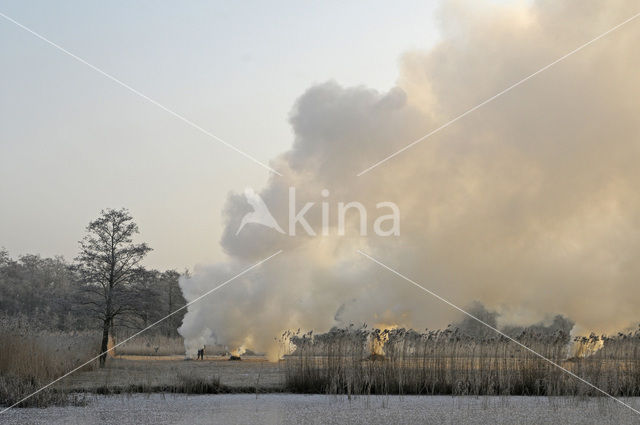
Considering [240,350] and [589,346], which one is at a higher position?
[589,346]

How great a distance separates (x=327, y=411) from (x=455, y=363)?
201 inches

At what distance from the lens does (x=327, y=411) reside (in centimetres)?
1554

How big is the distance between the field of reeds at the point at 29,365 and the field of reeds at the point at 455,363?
6.53 m

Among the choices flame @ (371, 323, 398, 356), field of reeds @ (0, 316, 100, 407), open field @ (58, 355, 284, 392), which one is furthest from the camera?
open field @ (58, 355, 284, 392)

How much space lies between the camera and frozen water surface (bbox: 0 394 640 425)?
14.2 meters

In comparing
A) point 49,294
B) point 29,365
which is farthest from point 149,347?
point 49,294

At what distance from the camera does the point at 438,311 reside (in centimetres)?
5519

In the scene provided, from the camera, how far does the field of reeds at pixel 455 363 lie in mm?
Answer: 18797

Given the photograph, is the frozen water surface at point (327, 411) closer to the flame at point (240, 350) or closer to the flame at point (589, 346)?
the flame at point (589, 346)

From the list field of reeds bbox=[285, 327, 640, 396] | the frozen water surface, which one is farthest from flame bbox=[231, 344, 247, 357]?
the frozen water surface

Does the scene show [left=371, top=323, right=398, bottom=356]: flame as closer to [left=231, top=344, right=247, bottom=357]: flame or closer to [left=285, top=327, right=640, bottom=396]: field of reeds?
[left=285, top=327, right=640, bottom=396]: field of reeds

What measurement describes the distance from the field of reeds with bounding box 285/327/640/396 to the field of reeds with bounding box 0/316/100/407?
6530 mm

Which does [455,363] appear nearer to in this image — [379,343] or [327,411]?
[379,343]

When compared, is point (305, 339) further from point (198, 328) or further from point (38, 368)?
point (198, 328)
